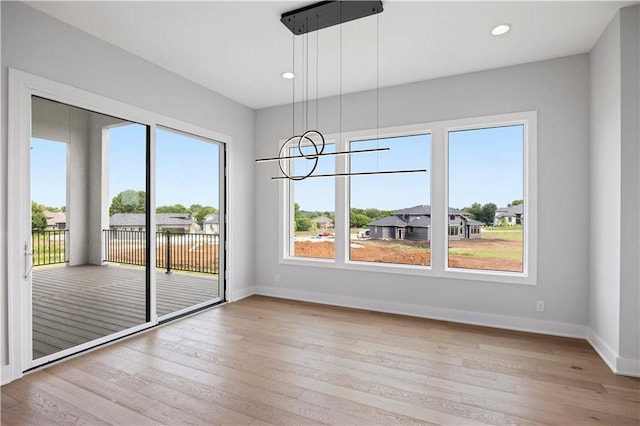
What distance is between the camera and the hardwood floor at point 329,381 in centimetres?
222

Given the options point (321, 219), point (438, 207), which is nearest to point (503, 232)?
point (438, 207)

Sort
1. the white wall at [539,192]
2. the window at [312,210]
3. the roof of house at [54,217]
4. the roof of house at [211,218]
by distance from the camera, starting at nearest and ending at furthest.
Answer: the roof of house at [54,217], the white wall at [539,192], the roof of house at [211,218], the window at [312,210]

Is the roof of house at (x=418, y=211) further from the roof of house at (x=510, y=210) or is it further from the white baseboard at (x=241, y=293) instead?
the white baseboard at (x=241, y=293)

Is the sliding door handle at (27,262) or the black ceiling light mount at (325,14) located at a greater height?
the black ceiling light mount at (325,14)

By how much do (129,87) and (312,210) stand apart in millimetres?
2859

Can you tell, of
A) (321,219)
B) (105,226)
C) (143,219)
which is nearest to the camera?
(105,226)

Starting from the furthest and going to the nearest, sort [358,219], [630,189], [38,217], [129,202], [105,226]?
[358,219], [129,202], [105,226], [38,217], [630,189]

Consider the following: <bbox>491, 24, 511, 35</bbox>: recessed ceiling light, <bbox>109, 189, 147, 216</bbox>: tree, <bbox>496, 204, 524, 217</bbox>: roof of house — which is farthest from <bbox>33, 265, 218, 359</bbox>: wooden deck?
<bbox>491, 24, 511, 35</bbox>: recessed ceiling light

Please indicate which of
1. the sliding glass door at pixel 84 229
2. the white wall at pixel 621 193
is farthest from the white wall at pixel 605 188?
the sliding glass door at pixel 84 229

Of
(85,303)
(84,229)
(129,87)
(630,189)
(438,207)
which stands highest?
(129,87)

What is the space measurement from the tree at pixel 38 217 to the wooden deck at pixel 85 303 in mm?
376

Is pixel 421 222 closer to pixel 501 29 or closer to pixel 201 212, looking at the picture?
pixel 501 29

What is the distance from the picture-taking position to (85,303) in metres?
3.34

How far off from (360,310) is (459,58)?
3351 mm
